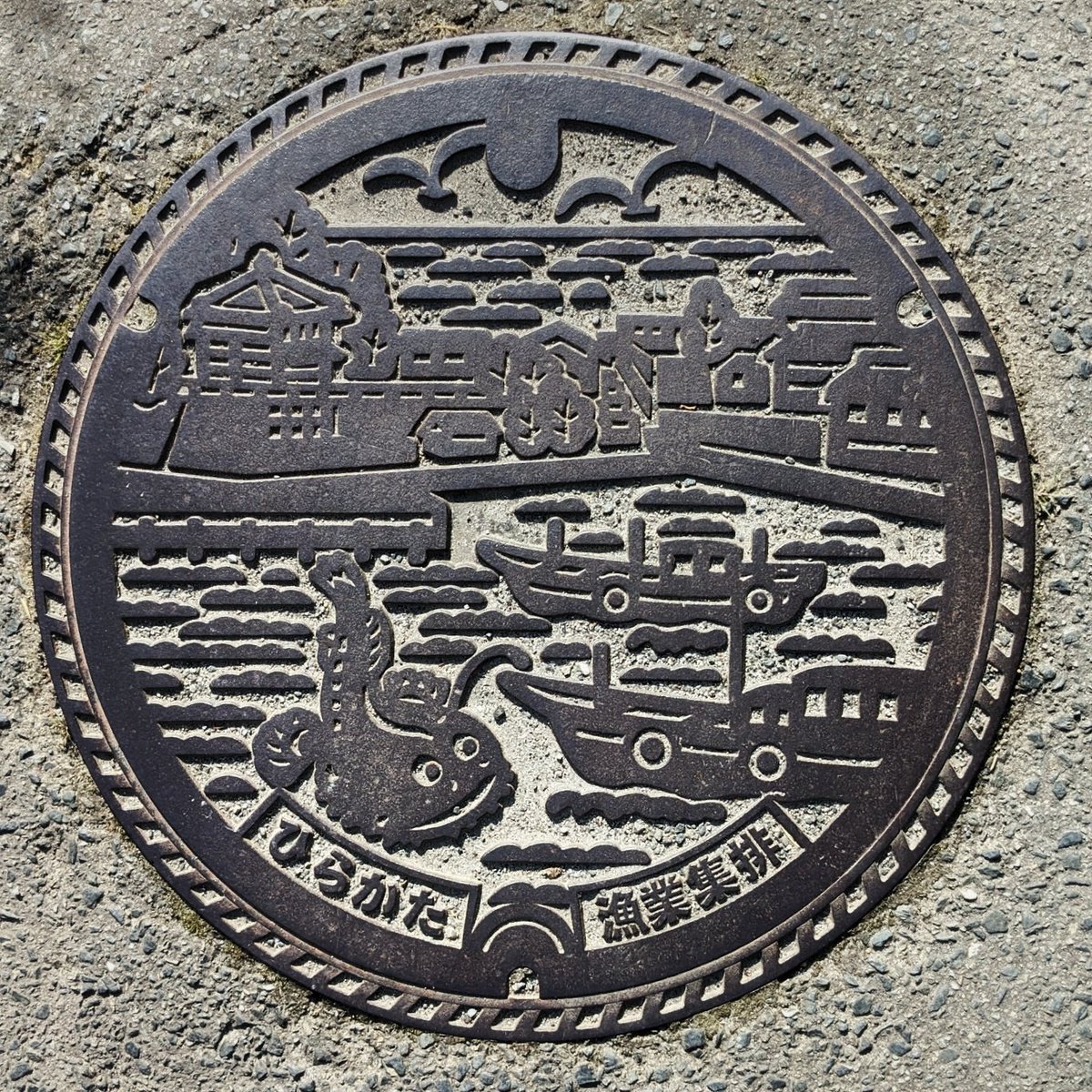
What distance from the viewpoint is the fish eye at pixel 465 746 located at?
6.26 feet

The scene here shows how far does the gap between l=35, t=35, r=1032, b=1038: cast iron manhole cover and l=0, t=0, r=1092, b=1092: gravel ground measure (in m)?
0.07

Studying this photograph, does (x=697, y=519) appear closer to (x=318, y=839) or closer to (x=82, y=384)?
(x=318, y=839)

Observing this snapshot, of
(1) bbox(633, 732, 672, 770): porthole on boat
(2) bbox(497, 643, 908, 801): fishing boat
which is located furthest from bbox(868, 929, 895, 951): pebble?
(1) bbox(633, 732, 672, 770): porthole on boat

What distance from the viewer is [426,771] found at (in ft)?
6.28

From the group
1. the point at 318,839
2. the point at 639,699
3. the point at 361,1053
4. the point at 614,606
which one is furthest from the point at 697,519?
the point at 361,1053

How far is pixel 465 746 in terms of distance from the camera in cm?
191

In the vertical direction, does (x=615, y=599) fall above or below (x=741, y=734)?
above

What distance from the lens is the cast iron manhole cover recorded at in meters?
1.91

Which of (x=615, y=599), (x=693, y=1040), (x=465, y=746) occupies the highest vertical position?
(x=615, y=599)

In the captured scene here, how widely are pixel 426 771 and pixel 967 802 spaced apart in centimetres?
101

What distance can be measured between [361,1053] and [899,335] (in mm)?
1669

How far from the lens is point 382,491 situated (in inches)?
76.7

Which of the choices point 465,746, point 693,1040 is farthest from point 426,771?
point 693,1040

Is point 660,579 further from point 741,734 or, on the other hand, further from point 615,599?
point 741,734
